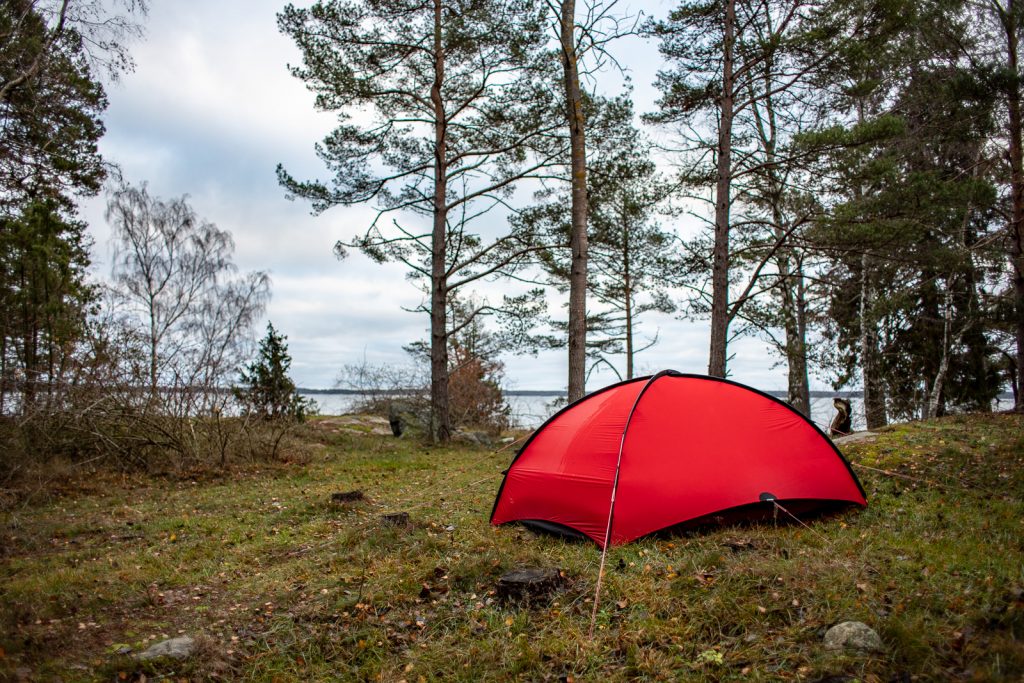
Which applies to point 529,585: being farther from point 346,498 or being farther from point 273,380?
point 273,380

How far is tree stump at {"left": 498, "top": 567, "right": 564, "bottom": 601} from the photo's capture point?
4160 millimetres

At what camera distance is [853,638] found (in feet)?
Answer: 10.5

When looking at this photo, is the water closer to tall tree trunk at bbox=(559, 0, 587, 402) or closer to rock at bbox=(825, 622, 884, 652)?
tall tree trunk at bbox=(559, 0, 587, 402)

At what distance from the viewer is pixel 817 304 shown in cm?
1808

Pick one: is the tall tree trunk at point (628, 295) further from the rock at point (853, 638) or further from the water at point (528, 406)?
the rock at point (853, 638)

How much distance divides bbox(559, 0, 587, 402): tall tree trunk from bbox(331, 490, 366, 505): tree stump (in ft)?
12.1

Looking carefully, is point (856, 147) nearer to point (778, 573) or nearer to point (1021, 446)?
point (1021, 446)

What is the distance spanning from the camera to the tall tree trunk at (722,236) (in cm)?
1145

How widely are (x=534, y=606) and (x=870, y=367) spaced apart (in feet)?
51.9

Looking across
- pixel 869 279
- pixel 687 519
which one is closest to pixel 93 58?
pixel 687 519

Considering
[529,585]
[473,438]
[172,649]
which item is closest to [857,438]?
[529,585]

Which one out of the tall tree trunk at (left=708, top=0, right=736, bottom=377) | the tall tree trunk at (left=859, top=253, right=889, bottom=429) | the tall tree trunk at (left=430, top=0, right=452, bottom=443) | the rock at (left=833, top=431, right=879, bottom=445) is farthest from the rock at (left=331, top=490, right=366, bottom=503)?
the tall tree trunk at (left=859, top=253, right=889, bottom=429)

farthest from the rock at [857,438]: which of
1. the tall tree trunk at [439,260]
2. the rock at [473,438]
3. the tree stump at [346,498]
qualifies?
the tall tree trunk at [439,260]

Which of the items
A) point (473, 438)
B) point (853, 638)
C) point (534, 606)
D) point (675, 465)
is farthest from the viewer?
point (473, 438)
